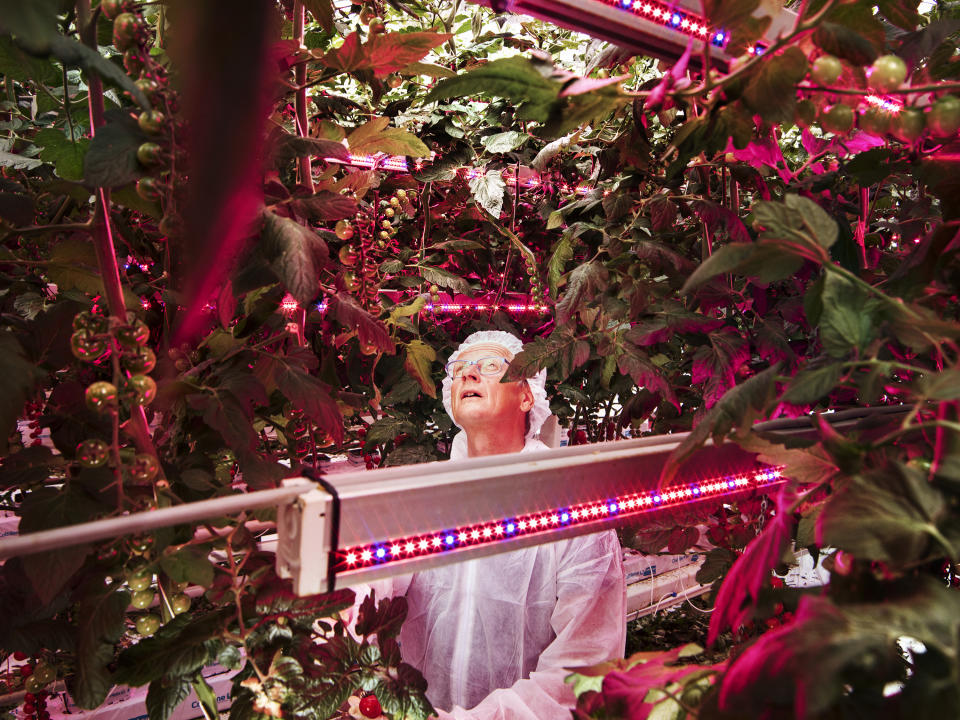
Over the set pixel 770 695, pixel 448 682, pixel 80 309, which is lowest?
pixel 448 682

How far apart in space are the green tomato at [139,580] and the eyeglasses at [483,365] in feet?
2.75

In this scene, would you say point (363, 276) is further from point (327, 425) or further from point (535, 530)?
point (535, 530)

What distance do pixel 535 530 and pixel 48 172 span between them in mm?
1051

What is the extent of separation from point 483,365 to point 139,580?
855 millimetres

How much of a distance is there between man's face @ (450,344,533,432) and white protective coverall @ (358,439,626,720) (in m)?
0.29

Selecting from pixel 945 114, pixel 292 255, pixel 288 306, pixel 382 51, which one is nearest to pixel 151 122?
pixel 292 255

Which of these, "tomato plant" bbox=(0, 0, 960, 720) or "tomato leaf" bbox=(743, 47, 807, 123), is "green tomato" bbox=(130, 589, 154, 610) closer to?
"tomato plant" bbox=(0, 0, 960, 720)

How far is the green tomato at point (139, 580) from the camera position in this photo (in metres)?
0.62

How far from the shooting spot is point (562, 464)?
1.76 ft

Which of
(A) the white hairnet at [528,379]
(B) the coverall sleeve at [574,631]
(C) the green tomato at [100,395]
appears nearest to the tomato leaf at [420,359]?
(A) the white hairnet at [528,379]

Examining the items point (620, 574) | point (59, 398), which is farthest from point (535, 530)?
point (620, 574)

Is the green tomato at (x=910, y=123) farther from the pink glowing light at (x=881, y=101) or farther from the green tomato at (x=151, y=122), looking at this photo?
the green tomato at (x=151, y=122)

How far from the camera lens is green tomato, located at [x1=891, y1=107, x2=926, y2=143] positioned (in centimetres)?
50

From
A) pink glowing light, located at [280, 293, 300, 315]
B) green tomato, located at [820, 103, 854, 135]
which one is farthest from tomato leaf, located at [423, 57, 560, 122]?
pink glowing light, located at [280, 293, 300, 315]
